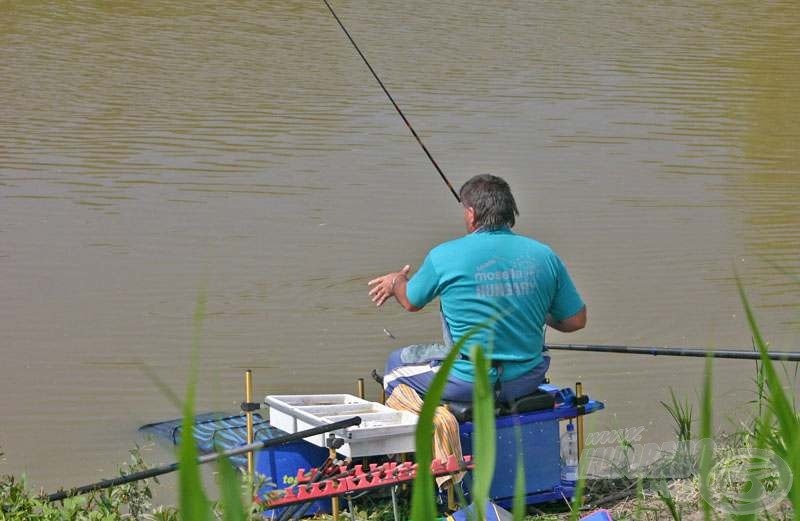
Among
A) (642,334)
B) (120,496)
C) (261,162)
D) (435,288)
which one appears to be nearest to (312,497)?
(120,496)

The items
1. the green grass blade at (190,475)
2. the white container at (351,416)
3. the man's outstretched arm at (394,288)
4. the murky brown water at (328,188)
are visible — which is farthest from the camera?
the murky brown water at (328,188)

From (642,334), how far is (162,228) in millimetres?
2899

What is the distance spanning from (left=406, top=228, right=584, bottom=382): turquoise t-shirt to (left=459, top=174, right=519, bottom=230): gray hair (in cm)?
3

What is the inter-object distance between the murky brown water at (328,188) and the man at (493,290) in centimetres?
107

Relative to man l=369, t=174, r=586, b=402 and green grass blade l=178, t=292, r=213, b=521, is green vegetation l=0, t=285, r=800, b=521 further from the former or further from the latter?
man l=369, t=174, r=586, b=402

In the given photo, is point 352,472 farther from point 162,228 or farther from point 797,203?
point 797,203

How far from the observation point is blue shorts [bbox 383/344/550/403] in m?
3.91

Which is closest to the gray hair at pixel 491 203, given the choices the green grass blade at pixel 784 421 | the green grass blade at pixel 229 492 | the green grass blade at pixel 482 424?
the green grass blade at pixel 784 421

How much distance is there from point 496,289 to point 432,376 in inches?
12.1

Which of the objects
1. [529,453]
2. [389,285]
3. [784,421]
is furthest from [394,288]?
[784,421]

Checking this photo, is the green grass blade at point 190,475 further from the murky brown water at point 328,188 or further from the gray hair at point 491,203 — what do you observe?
the gray hair at point 491,203

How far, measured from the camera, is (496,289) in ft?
12.9

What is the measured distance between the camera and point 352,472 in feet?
12.1

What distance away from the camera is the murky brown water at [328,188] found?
6.04m
